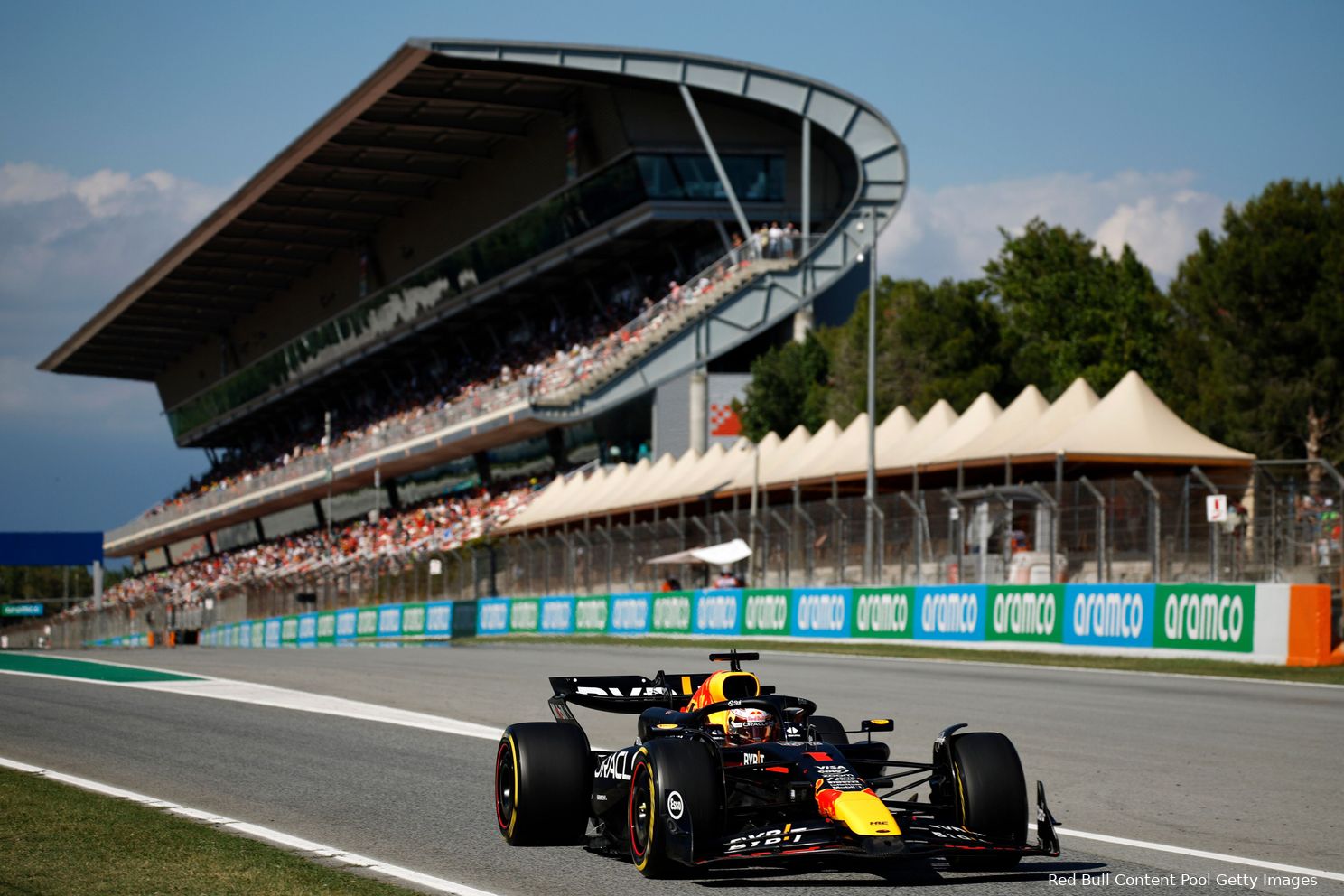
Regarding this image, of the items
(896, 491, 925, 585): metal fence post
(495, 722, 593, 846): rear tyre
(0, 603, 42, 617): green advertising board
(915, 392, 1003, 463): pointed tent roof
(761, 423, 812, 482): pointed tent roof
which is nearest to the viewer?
(495, 722, 593, 846): rear tyre

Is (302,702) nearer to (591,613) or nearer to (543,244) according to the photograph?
(591,613)

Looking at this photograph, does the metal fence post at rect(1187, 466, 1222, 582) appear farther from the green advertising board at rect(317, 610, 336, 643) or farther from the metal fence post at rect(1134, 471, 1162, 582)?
the green advertising board at rect(317, 610, 336, 643)

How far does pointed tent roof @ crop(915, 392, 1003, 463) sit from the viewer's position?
121ft

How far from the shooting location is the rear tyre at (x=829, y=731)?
831 centimetres

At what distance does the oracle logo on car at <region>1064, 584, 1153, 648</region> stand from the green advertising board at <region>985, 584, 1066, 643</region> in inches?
7.9

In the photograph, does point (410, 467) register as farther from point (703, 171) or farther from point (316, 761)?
point (316, 761)

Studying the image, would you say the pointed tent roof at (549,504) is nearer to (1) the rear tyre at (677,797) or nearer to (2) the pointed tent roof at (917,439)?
(2) the pointed tent roof at (917,439)

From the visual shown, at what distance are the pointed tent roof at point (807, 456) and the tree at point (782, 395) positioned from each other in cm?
1255

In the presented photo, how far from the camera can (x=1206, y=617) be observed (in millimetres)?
22812

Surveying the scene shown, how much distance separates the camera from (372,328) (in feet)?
267

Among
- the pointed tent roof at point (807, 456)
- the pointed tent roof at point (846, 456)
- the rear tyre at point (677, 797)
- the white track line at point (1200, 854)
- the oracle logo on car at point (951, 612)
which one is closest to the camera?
the rear tyre at point (677, 797)

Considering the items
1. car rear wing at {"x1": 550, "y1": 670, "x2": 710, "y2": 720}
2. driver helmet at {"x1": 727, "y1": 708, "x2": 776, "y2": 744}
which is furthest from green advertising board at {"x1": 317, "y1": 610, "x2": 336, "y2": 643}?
driver helmet at {"x1": 727, "y1": 708, "x2": 776, "y2": 744}

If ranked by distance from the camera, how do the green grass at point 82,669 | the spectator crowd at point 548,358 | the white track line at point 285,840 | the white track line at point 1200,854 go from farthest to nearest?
the spectator crowd at point 548,358
the green grass at point 82,669
the white track line at point 1200,854
the white track line at point 285,840

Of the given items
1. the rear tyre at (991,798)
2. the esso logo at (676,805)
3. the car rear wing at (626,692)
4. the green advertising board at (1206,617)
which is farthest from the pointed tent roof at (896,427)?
the esso logo at (676,805)
